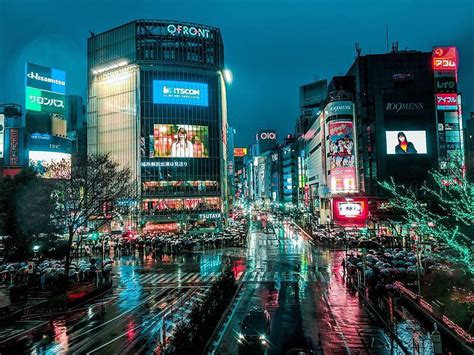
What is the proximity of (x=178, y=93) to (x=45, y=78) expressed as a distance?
28.6 meters

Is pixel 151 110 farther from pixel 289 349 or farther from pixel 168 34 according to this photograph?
pixel 289 349

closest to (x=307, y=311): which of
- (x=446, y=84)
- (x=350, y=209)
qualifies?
(x=350, y=209)

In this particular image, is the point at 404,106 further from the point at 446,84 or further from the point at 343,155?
the point at 343,155

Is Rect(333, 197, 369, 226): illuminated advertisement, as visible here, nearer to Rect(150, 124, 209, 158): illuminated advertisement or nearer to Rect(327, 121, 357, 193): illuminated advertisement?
Rect(327, 121, 357, 193): illuminated advertisement

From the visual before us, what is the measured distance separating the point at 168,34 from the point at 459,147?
64.3m

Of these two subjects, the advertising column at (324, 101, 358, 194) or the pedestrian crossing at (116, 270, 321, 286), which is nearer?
the pedestrian crossing at (116, 270, 321, 286)

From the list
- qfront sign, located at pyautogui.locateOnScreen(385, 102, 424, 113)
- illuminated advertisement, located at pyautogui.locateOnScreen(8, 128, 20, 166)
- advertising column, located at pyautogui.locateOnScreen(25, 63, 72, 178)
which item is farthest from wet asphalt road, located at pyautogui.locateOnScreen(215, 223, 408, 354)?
advertising column, located at pyautogui.locateOnScreen(25, 63, 72, 178)

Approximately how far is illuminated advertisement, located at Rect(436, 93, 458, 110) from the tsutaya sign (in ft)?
171

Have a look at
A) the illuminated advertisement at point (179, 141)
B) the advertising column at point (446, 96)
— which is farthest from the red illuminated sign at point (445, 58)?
the illuminated advertisement at point (179, 141)

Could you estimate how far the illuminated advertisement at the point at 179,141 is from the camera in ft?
319

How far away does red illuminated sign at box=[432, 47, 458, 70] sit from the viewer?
79.8 meters

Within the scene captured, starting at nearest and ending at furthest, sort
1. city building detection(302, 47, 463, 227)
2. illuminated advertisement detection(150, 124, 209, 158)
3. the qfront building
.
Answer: city building detection(302, 47, 463, 227) → the qfront building → illuminated advertisement detection(150, 124, 209, 158)

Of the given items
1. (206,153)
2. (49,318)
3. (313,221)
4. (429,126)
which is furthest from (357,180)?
(49,318)

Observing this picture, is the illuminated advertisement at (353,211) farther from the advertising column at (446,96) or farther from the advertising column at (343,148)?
the advertising column at (446,96)
